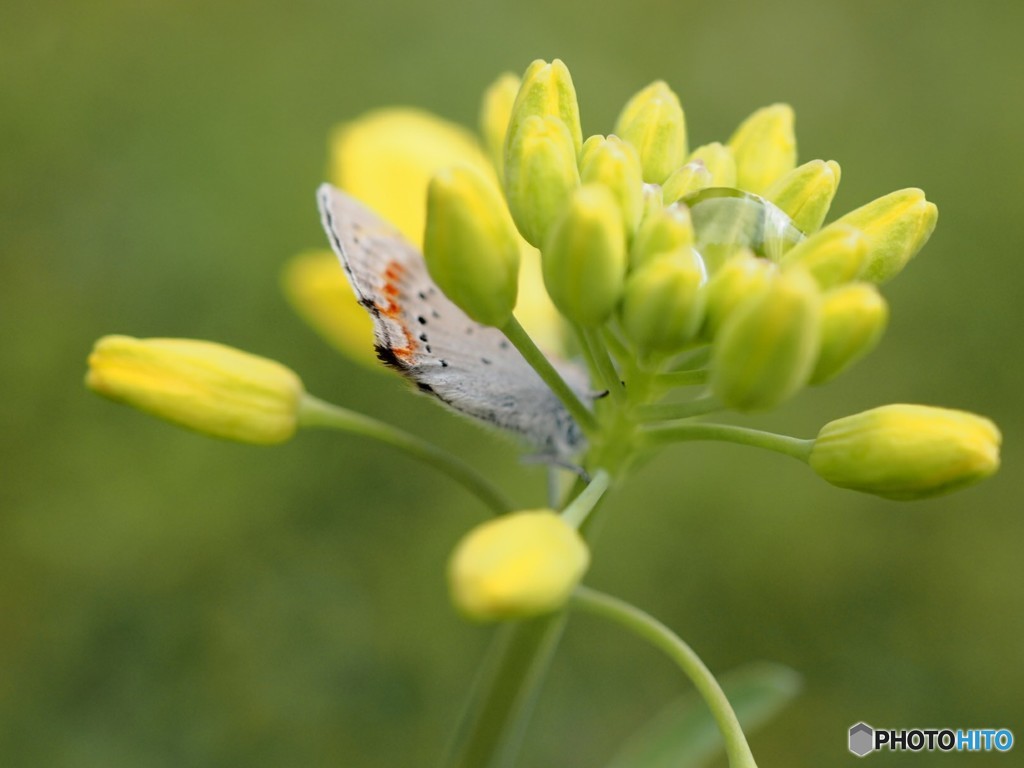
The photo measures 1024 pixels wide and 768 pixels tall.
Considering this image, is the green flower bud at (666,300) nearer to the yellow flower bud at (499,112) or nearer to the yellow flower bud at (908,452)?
the yellow flower bud at (908,452)

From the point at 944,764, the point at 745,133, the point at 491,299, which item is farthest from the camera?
the point at 944,764

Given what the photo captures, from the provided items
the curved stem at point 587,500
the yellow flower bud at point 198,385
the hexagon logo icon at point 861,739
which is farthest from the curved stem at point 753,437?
the hexagon logo icon at point 861,739

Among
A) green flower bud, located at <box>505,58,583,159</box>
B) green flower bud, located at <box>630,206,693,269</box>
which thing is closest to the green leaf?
green flower bud, located at <box>630,206,693,269</box>

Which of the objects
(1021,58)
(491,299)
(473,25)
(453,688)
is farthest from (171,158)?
(1021,58)

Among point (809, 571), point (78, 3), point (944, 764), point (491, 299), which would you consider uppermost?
point (78, 3)

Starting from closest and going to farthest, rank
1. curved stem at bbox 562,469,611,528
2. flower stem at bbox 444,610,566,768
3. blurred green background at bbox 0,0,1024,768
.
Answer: curved stem at bbox 562,469,611,528, flower stem at bbox 444,610,566,768, blurred green background at bbox 0,0,1024,768

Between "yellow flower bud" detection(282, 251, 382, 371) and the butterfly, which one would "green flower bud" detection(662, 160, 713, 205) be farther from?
"yellow flower bud" detection(282, 251, 382, 371)

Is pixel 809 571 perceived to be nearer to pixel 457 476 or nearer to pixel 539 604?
pixel 457 476
